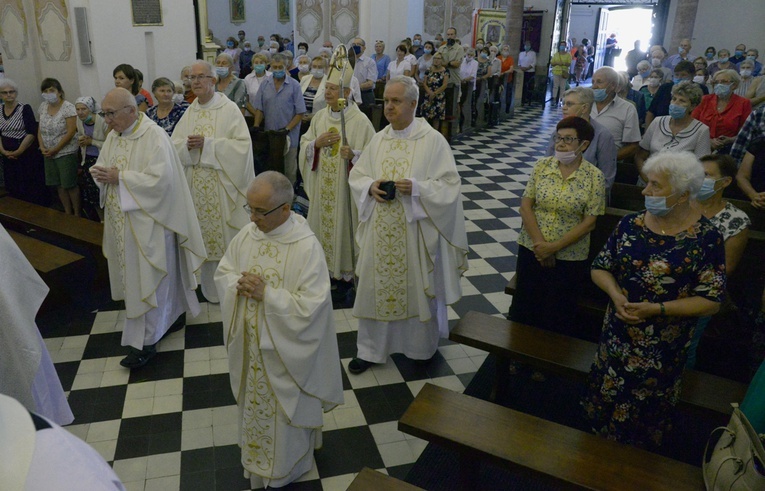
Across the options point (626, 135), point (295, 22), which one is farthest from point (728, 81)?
point (295, 22)

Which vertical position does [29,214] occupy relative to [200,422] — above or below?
above

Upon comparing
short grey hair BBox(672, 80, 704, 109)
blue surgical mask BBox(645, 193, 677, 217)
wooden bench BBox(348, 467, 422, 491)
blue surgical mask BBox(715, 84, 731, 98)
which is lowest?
wooden bench BBox(348, 467, 422, 491)

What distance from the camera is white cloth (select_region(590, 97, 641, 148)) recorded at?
5.55 meters

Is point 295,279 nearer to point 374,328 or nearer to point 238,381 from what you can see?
point 238,381

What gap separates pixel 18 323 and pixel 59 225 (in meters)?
3.52

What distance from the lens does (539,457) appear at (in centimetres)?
280

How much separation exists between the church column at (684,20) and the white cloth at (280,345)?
56.2 feet

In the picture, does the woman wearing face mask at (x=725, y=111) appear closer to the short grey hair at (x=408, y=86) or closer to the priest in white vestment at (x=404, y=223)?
the priest in white vestment at (x=404, y=223)

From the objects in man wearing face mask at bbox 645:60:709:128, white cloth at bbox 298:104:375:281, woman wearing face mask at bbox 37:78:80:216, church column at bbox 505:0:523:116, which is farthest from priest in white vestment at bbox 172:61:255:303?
church column at bbox 505:0:523:116

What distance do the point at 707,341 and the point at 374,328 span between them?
2457 mm

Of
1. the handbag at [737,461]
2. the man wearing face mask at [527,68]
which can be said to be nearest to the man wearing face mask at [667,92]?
the handbag at [737,461]

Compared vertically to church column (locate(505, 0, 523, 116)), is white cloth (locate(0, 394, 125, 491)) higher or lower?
lower

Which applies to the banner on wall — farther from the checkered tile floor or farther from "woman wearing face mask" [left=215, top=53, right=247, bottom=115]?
the checkered tile floor

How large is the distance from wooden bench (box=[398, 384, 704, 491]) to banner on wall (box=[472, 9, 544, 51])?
1765 centimetres
